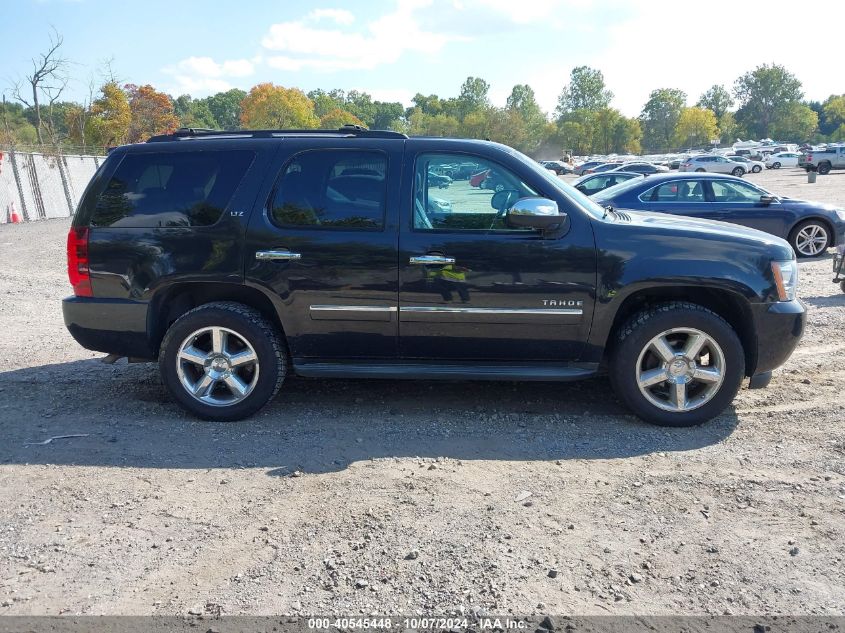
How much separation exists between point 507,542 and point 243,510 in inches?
55.5

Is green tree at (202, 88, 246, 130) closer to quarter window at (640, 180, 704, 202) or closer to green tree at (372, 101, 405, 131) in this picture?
green tree at (372, 101, 405, 131)

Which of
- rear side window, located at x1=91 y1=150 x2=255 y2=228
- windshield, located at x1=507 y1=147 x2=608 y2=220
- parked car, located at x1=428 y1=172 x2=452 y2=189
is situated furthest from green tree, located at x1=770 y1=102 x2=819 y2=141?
rear side window, located at x1=91 y1=150 x2=255 y2=228

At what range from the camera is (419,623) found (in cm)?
283

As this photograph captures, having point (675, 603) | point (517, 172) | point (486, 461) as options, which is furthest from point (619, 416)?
point (675, 603)

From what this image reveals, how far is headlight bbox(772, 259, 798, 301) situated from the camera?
4.83 meters

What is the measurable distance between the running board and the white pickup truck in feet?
165

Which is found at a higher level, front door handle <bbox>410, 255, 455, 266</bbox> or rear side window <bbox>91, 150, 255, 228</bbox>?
rear side window <bbox>91, 150, 255, 228</bbox>

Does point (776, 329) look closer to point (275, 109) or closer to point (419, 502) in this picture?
point (419, 502)

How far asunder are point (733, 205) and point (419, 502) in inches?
398

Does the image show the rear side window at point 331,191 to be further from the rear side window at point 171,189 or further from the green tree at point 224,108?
the green tree at point 224,108

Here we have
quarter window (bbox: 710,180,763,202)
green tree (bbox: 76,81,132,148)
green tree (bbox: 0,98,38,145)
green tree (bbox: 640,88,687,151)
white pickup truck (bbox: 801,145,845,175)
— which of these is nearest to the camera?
quarter window (bbox: 710,180,763,202)

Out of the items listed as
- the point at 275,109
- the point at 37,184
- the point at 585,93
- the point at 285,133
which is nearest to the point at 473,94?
the point at 585,93

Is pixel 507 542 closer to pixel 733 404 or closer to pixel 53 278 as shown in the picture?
pixel 733 404

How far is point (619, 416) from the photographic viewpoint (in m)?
5.16
